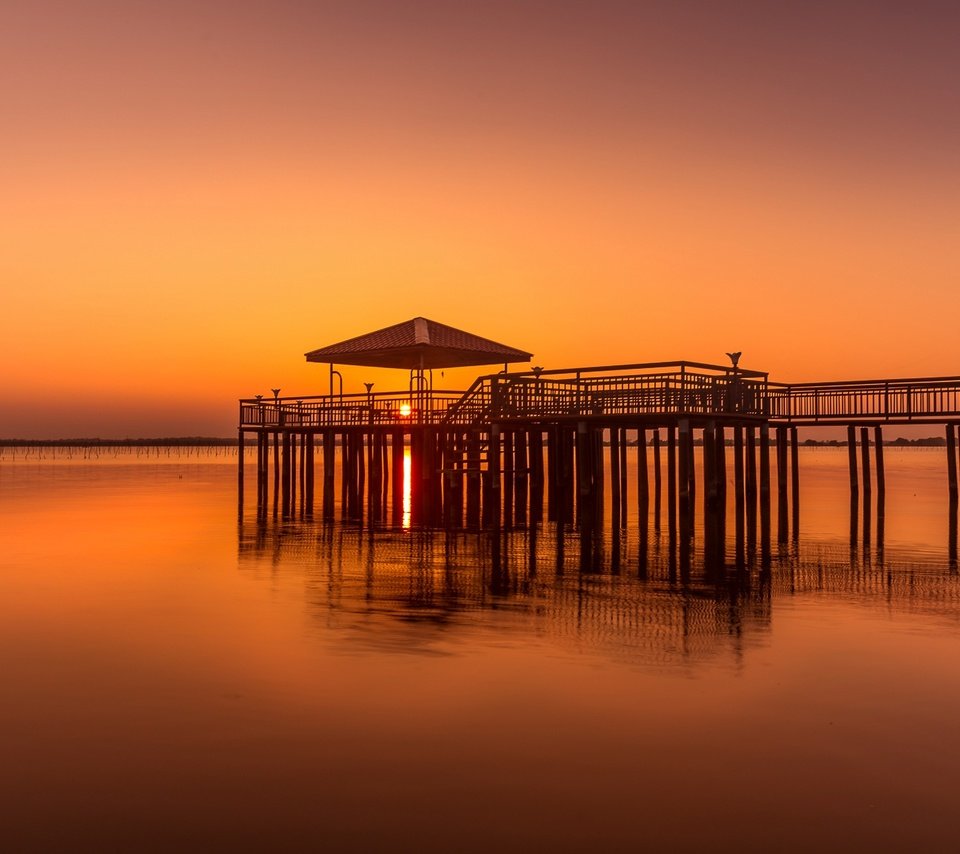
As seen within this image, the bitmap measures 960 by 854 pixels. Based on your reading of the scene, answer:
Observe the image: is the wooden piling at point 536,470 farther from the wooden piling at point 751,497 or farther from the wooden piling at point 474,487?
the wooden piling at point 751,497

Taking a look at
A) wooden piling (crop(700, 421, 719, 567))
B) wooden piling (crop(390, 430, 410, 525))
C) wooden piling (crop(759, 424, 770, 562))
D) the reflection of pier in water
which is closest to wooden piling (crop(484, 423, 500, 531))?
the reflection of pier in water

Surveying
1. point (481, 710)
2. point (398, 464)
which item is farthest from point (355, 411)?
Answer: point (481, 710)

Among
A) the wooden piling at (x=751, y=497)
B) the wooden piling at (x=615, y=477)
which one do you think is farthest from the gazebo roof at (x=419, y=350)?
the wooden piling at (x=751, y=497)

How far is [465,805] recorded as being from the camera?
6.87m

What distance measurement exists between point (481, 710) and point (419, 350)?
22.4 meters

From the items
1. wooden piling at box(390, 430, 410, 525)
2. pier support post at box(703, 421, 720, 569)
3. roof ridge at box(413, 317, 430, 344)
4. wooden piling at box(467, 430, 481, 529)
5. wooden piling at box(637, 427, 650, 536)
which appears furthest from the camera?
wooden piling at box(390, 430, 410, 525)

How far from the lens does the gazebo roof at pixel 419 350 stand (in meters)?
31.2

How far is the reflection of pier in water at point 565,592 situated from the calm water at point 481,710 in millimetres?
86

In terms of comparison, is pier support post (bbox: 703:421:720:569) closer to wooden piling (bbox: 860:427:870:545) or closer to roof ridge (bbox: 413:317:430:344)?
wooden piling (bbox: 860:427:870:545)

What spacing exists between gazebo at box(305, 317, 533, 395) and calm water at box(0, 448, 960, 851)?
1346 centimetres

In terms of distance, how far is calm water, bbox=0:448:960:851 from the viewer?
21.6 feet

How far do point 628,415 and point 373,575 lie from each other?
9.70 meters

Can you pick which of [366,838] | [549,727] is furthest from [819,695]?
[366,838]

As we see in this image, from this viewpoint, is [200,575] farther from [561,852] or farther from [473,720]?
[561,852]
